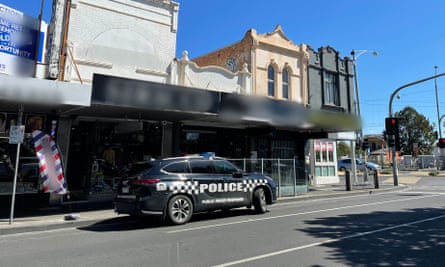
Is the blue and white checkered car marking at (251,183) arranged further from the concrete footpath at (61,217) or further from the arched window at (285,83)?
the arched window at (285,83)

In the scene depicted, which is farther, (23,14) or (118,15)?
(118,15)

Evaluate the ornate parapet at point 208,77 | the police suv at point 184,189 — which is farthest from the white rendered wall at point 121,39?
the police suv at point 184,189

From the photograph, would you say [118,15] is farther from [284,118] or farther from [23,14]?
[284,118]

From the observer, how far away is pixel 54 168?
9766mm

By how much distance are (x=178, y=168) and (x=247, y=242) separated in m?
3.23

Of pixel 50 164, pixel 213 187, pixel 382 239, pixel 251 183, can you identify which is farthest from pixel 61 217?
pixel 382 239

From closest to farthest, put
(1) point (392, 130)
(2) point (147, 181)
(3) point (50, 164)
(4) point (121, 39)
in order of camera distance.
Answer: (2) point (147, 181) < (3) point (50, 164) < (4) point (121, 39) < (1) point (392, 130)

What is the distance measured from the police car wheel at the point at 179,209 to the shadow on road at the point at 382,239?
3.07 metres

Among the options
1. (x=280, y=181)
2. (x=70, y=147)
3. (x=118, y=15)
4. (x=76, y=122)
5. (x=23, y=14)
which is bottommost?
(x=280, y=181)

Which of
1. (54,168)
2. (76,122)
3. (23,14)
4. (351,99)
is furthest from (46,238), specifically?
(351,99)

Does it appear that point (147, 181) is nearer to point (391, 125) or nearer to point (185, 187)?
point (185, 187)

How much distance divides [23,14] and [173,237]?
9.21 meters

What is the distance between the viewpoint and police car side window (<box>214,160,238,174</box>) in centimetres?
987

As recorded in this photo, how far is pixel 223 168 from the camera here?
9.96 meters
